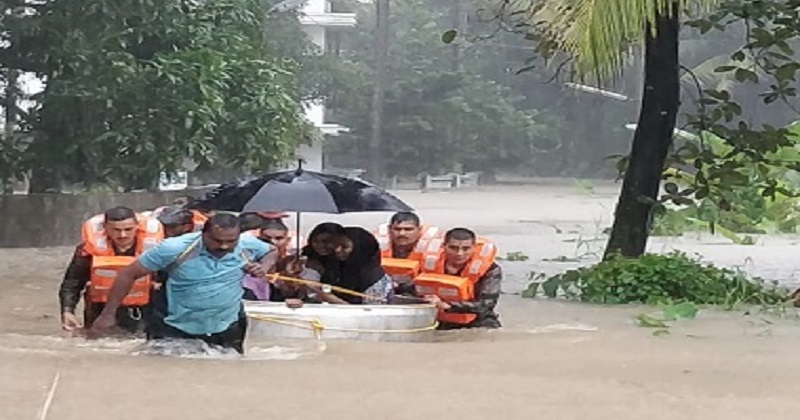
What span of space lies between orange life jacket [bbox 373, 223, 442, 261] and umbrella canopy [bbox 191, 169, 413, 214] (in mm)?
259

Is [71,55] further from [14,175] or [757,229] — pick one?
[757,229]

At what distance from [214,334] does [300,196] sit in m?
2.96

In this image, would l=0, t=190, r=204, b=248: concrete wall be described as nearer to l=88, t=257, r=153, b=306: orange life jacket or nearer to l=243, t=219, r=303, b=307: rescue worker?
l=243, t=219, r=303, b=307: rescue worker

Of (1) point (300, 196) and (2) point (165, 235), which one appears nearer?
(2) point (165, 235)

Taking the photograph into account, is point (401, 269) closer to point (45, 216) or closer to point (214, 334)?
point (214, 334)

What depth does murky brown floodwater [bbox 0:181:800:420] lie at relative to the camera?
8391mm

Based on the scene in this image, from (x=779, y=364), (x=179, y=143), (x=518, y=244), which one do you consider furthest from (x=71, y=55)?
(x=779, y=364)

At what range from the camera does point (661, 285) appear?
17031mm

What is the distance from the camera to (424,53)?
66312 millimetres

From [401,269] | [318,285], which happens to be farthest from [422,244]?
[318,285]

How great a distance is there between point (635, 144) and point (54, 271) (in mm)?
8504

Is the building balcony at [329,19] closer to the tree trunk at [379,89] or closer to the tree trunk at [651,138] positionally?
the tree trunk at [379,89]

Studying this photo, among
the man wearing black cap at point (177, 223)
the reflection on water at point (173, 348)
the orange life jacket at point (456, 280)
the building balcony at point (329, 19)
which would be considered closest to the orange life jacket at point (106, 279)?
the reflection on water at point (173, 348)

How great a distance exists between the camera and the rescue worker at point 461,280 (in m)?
12.0
